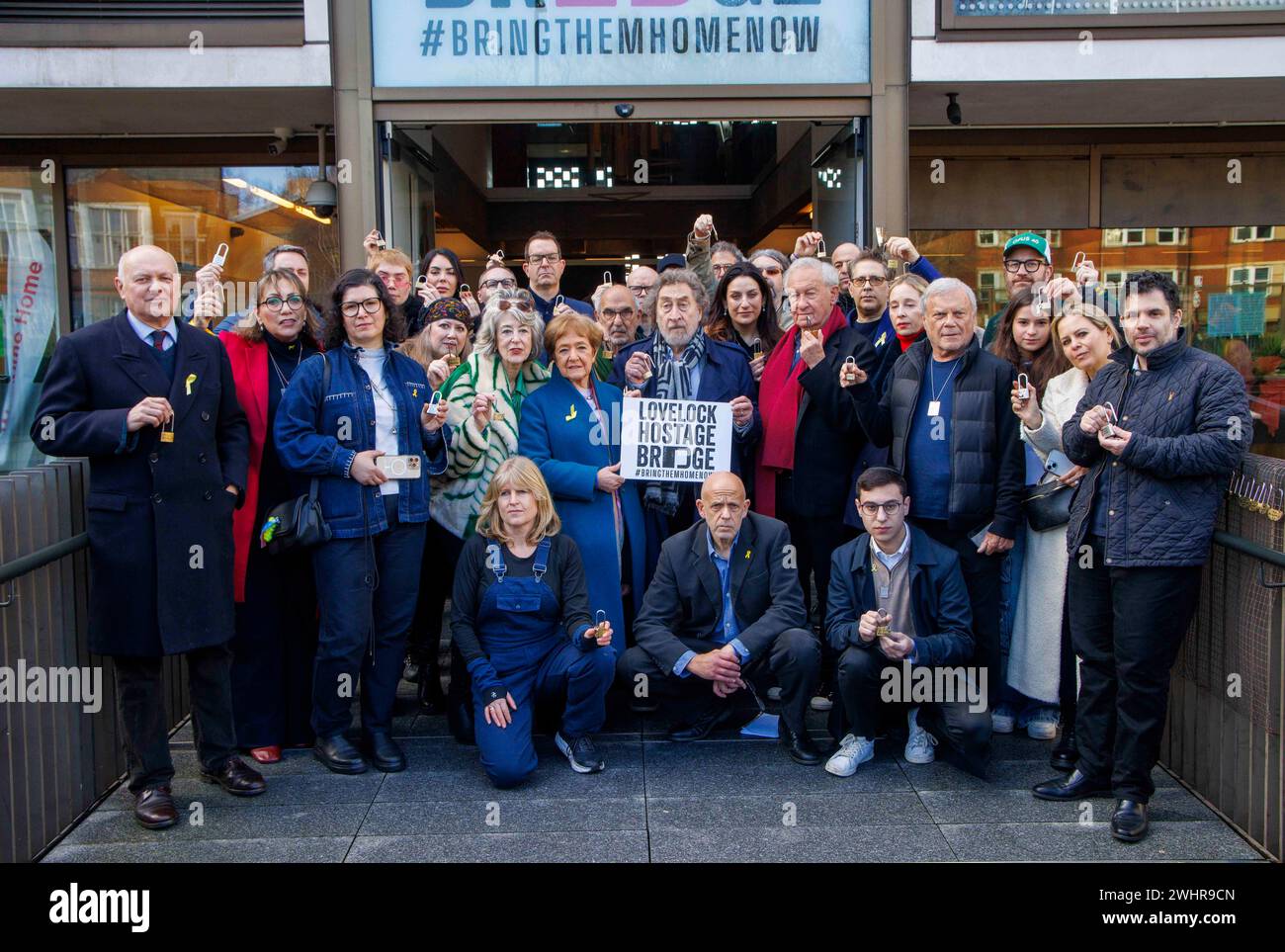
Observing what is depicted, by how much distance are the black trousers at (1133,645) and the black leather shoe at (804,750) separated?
125 cm

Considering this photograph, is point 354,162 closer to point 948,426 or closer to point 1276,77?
point 948,426

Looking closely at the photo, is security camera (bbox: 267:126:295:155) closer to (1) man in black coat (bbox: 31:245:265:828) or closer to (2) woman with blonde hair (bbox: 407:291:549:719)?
(2) woman with blonde hair (bbox: 407:291:549:719)

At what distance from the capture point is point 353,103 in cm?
794

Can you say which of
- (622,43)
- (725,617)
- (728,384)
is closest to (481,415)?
(728,384)

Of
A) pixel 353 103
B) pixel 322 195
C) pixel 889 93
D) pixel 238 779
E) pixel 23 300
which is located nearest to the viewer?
pixel 238 779

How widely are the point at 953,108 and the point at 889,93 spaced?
2.35 feet

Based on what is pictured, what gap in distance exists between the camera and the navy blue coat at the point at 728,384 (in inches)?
239

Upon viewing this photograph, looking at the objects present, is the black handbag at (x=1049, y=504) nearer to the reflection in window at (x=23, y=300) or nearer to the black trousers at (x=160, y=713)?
the black trousers at (x=160, y=713)

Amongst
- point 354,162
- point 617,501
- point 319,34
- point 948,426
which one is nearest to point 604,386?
point 617,501

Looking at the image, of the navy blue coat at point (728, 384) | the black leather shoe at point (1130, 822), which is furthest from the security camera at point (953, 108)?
the black leather shoe at point (1130, 822)

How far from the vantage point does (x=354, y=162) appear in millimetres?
7965

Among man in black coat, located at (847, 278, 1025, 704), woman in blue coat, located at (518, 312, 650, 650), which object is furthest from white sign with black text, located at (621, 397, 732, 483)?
man in black coat, located at (847, 278, 1025, 704)

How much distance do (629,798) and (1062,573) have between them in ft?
7.39

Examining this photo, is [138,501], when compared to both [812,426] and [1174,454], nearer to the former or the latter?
[812,426]
